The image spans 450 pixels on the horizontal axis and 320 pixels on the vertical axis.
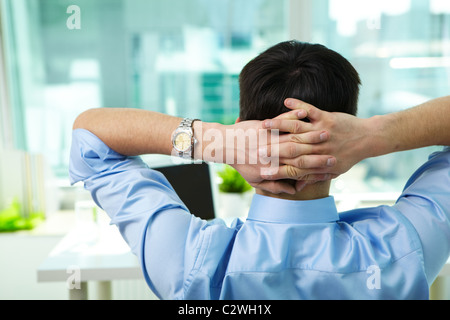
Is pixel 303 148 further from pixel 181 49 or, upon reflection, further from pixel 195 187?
pixel 181 49

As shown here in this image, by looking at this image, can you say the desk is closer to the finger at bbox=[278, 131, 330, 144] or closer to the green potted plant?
the green potted plant

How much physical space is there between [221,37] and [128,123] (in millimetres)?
1701

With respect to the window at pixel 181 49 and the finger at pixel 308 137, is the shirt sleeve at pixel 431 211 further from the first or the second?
the window at pixel 181 49

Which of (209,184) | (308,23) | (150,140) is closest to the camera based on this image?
(150,140)

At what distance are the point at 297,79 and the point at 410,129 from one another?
0.72ft

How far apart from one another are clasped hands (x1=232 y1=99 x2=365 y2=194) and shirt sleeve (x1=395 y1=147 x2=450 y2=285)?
0.35 ft

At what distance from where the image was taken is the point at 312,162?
711mm

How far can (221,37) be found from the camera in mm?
2402

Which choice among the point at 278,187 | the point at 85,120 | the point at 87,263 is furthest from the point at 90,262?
the point at 278,187

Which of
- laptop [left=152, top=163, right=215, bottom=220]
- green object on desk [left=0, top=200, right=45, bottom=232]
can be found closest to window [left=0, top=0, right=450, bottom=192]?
green object on desk [left=0, top=200, right=45, bottom=232]
